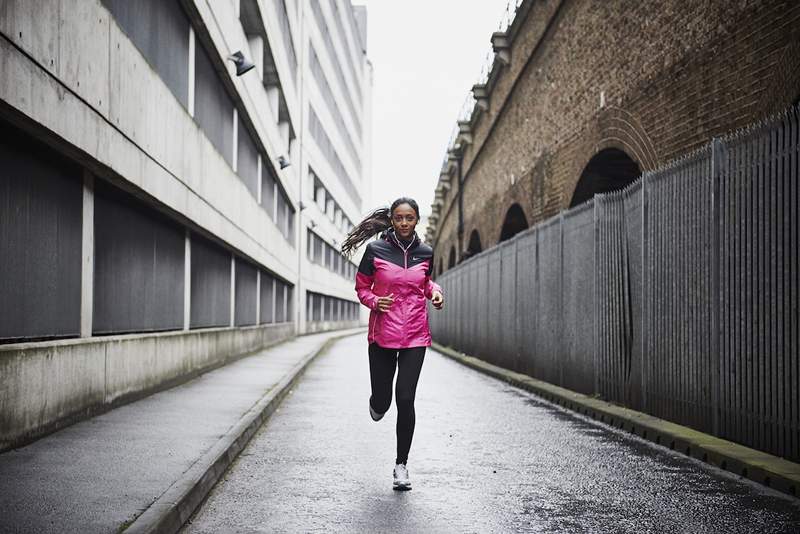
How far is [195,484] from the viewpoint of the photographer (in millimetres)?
5918

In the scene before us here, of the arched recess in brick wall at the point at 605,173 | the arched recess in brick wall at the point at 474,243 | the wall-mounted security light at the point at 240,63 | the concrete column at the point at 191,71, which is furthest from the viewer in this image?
the arched recess in brick wall at the point at 474,243

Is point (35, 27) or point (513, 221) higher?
point (513, 221)

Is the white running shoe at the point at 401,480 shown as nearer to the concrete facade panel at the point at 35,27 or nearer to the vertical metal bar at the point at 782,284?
the vertical metal bar at the point at 782,284

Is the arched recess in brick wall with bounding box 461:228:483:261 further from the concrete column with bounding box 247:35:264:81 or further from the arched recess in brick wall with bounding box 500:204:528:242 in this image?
the concrete column with bounding box 247:35:264:81

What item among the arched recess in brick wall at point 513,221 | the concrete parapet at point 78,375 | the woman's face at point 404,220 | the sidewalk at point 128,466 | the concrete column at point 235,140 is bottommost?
the sidewalk at point 128,466

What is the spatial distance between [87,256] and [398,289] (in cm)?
454

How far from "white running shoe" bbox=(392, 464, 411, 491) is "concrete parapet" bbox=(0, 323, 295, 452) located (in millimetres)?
2902

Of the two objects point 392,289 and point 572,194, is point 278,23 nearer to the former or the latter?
point 572,194

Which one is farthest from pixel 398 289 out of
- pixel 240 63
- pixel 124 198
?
pixel 240 63

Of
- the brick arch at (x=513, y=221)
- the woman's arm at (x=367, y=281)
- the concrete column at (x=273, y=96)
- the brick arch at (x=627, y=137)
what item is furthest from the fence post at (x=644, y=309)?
the concrete column at (x=273, y=96)

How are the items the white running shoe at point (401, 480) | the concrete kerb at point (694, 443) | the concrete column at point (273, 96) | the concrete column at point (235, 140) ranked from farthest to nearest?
the concrete column at point (273, 96) < the concrete column at point (235, 140) < the concrete kerb at point (694, 443) < the white running shoe at point (401, 480)

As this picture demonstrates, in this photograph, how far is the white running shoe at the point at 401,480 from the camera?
646cm

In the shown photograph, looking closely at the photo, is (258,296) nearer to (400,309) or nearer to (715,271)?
(715,271)

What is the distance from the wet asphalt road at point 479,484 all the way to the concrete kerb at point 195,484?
0.10 metres
